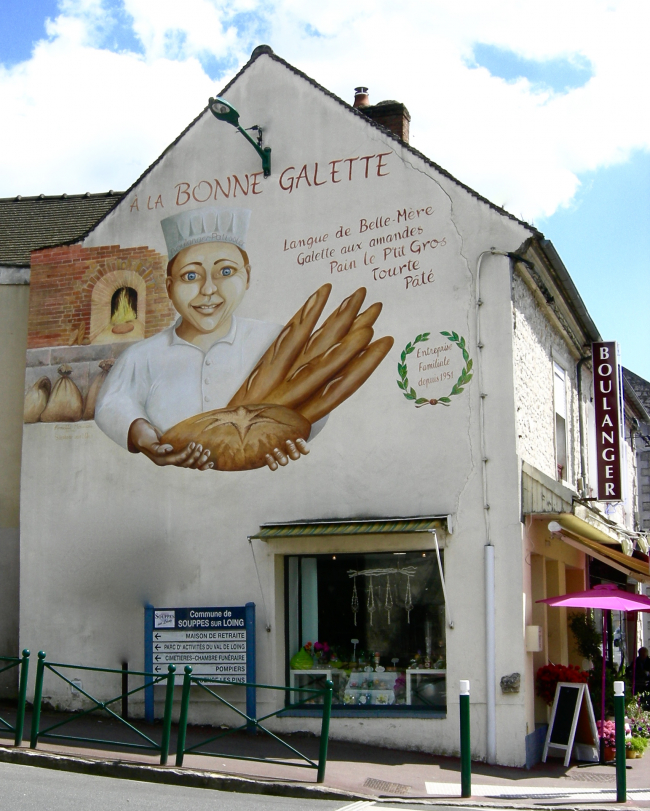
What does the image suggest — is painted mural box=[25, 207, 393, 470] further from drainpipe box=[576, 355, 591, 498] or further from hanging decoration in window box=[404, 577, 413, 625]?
drainpipe box=[576, 355, 591, 498]

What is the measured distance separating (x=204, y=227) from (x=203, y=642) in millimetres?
5560

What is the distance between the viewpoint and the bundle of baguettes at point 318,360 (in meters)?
12.1

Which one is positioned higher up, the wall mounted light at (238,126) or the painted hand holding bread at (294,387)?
the wall mounted light at (238,126)

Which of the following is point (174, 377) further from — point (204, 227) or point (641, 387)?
point (641, 387)

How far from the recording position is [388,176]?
12.3 metres

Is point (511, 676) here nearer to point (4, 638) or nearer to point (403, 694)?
point (403, 694)

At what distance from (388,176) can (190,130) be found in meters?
3.12

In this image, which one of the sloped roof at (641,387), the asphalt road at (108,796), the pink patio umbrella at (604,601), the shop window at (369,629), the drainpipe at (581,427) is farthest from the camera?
the sloped roof at (641,387)

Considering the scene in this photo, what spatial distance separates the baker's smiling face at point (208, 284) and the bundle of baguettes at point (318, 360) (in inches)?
35.4

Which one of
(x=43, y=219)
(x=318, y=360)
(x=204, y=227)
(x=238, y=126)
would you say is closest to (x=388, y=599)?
(x=318, y=360)

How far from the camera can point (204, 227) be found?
43.1 ft

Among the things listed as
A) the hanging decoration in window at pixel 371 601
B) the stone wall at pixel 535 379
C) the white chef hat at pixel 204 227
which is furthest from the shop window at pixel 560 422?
the white chef hat at pixel 204 227

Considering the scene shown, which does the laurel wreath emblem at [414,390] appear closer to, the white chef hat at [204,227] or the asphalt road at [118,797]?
the white chef hat at [204,227]

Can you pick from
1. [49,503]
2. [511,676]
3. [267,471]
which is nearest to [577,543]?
[511,676]
